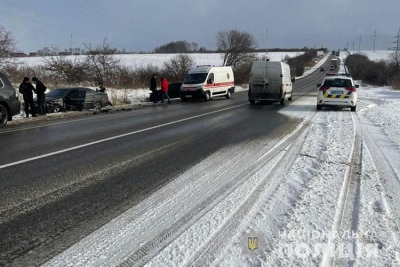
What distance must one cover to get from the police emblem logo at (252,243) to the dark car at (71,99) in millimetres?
15543

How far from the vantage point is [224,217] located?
4.28 metres

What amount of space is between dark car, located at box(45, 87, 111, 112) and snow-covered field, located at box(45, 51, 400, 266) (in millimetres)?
12308

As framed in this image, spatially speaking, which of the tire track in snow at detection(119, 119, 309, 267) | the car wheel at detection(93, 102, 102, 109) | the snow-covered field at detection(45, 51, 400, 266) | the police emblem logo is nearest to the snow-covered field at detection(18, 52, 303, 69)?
the car wheel at detection(93, 102, 102, 109)

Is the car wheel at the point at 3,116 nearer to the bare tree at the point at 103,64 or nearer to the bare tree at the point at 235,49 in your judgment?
the bare tree at the point at 103,64

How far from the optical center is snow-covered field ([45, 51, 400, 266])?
11.0 feet

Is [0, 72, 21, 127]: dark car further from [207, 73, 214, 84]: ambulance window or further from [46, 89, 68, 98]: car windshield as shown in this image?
[207, 73, 214, 84]: ambulance window

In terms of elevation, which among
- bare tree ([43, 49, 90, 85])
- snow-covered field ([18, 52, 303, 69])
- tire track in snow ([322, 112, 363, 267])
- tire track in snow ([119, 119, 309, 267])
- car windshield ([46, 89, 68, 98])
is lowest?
tire track in snow ([322, 112, 363, 267])

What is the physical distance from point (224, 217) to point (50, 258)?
1.92 metres

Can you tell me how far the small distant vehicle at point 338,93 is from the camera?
57.0 feet

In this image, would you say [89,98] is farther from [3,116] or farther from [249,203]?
[249,203]

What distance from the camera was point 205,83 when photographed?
25500 millimetres

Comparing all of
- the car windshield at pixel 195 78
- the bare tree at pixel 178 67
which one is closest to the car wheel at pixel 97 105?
the car windshield at pixel 195 78

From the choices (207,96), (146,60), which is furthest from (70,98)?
(146,60)

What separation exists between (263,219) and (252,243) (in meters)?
0.63
